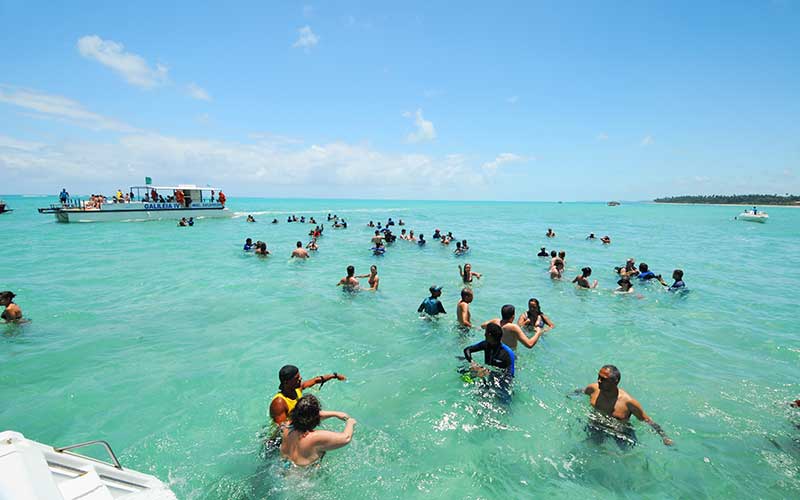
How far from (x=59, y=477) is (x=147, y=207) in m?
43.2

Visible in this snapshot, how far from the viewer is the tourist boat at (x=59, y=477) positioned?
215 centimetres

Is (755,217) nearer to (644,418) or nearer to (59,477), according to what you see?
(644,418)

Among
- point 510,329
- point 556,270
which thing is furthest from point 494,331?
point 556,270

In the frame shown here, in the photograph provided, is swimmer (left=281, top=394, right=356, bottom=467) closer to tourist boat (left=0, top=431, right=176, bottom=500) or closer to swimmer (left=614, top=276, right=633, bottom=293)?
tourist boat (left=0, top=431, right=176, bottom=500)

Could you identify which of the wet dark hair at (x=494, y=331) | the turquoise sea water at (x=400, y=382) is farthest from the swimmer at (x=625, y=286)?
the wet dark hair at (x=494, y=331)

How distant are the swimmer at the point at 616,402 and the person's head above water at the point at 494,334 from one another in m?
1.52

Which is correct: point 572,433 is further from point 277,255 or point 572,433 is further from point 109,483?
point 277,255

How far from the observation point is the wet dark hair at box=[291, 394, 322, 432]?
12.8ft

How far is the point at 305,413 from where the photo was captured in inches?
155

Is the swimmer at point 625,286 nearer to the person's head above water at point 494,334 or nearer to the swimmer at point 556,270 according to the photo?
the swimmer at point 556,270

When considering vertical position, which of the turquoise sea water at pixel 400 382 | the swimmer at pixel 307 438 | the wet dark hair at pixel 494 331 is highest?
the wet dark hair at pixel 494 331

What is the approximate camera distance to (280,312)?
1093cm

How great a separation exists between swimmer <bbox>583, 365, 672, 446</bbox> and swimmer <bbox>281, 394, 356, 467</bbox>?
3.79m

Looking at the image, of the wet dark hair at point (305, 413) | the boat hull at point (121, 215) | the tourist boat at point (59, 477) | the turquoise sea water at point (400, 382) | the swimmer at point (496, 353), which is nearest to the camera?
the tourist boat at point (59, 477)
